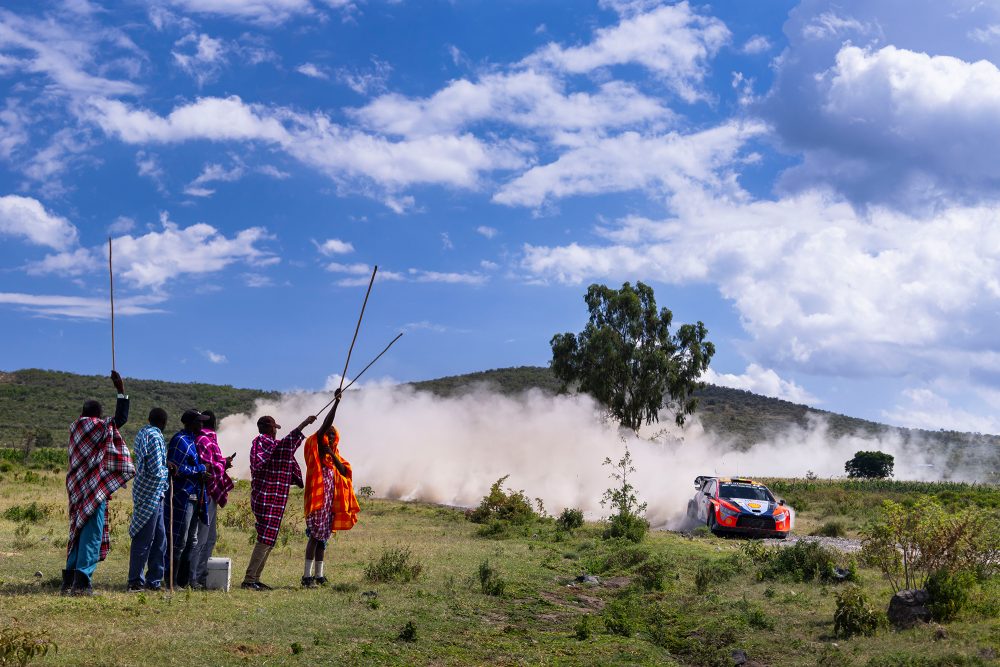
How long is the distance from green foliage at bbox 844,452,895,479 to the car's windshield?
5804cm

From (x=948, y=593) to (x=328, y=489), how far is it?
8050 millimetres

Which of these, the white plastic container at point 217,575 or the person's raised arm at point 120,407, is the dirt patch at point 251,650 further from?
the person's raised arm at point 120,407

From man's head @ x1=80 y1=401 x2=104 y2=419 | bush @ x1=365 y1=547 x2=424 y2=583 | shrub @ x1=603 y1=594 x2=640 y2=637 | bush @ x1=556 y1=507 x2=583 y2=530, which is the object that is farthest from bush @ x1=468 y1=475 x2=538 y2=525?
man's head @ x1=80 y1=401 x2=104 y2=419

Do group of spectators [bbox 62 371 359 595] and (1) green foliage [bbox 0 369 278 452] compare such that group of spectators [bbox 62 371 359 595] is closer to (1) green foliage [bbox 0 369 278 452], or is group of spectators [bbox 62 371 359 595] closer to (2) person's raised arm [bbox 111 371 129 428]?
(2) person's raised arm [bbox 111 371 129 428]

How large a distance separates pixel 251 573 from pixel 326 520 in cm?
119

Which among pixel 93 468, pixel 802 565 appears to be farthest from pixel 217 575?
pixel 802 565

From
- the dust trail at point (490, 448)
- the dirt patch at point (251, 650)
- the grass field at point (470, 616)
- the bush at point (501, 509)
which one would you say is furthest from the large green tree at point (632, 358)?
the dirt patch at point (251, 650)

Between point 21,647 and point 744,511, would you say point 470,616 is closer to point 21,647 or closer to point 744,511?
point 21,647

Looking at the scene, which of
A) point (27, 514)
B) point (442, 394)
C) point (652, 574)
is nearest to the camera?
point (652, 574)

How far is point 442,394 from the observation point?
316ft

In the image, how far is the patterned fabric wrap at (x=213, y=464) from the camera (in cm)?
1229

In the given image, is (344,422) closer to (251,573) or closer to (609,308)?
(609,308)

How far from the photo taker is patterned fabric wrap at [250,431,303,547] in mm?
12625

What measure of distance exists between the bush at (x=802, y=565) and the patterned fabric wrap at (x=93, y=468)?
1045 cm
